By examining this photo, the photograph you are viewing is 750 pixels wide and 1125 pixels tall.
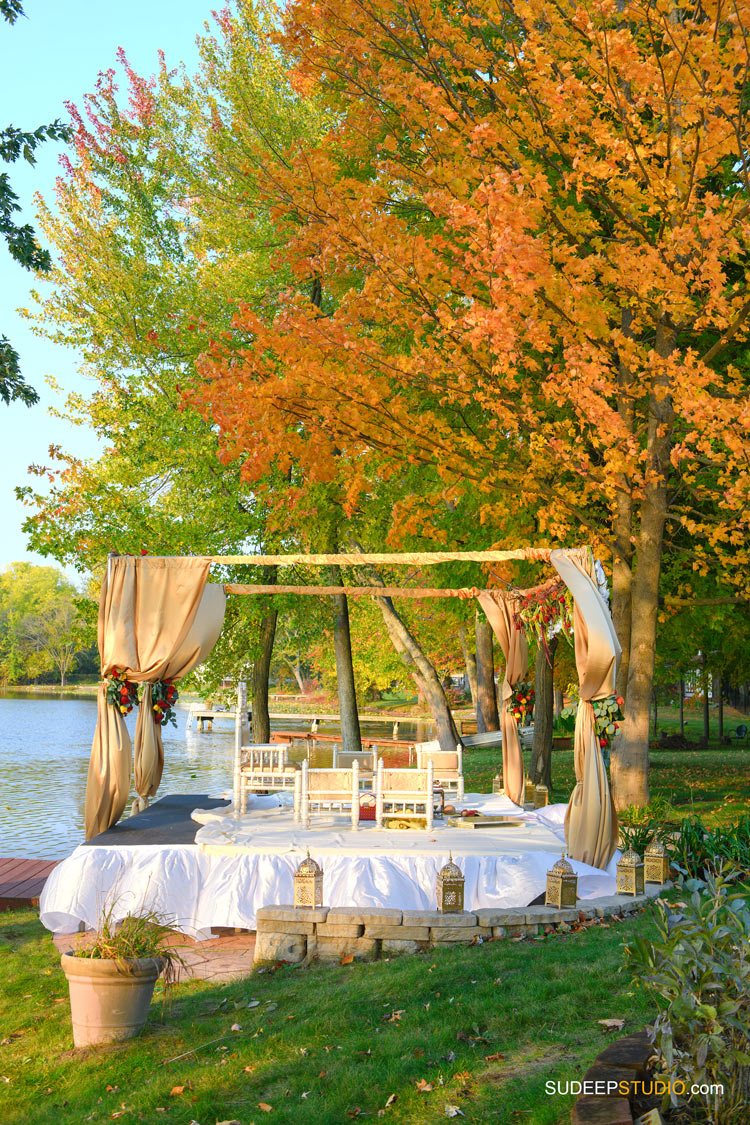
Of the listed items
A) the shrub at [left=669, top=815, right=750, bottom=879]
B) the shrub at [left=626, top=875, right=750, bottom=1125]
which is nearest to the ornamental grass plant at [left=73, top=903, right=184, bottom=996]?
the shrub at [left=626, top=875, right=750, bottom=1125]

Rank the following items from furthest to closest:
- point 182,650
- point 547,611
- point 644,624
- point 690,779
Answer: point 690,779, point 644,624, point 547,611, point 182,650

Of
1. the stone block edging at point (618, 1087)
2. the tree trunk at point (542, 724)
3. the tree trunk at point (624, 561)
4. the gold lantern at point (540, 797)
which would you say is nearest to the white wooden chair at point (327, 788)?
the gold lantern at point (540, 797)

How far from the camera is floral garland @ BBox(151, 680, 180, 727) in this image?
34.9 ft

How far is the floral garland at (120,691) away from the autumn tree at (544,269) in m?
3.91

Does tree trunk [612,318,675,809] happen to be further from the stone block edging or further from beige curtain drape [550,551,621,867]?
the stone block edging

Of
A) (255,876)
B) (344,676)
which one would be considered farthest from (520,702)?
(344,676)

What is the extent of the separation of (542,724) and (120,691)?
8.40m

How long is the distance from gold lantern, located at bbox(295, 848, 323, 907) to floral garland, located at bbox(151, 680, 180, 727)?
3590mm

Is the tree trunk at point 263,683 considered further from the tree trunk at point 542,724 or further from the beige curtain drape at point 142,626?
the beige curtain drape at point 142,626

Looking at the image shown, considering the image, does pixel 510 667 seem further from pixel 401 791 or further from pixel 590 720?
pixel 590 720

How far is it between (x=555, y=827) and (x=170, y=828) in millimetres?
4147

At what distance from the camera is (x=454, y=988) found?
6051 millimetres

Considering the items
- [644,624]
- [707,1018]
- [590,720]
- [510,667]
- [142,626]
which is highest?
[644,624]

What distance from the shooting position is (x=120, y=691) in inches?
392
